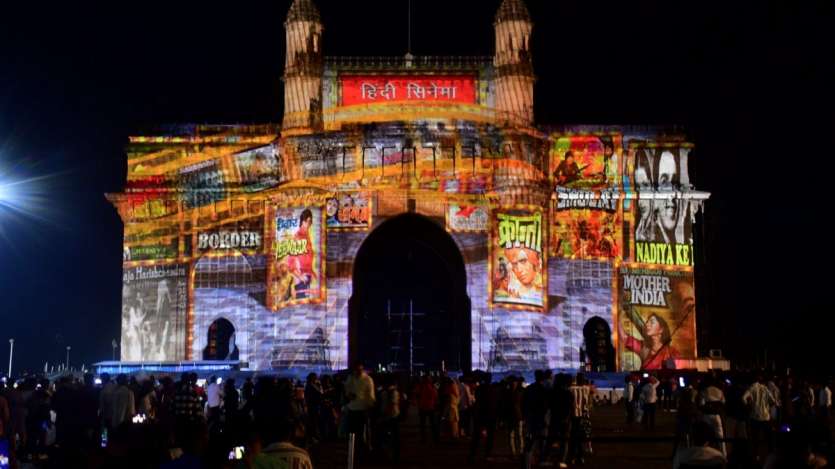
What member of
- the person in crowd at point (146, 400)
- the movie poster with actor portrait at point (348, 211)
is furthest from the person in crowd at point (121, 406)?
the movie poster with actor portrait at point (348, 211)

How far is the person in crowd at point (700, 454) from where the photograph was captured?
12.6m

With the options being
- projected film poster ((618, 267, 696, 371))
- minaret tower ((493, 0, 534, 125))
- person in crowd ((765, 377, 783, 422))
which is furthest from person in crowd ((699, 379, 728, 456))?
minaret tower ((493, 0, 534, 125))

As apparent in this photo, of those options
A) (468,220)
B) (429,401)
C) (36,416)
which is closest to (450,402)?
(429,401)

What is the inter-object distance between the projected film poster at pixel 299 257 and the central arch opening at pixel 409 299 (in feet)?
14.7

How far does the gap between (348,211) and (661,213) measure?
1483cm

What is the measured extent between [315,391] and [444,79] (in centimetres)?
3311

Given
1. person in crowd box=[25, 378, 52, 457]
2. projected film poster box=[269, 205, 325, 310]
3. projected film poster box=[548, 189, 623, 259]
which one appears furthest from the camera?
projected film poster box=[548, 189, 623, 259]

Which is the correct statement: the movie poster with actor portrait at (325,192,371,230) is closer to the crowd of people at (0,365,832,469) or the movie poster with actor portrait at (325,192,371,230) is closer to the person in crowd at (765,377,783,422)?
the crowd of people at (0,365,832,469)

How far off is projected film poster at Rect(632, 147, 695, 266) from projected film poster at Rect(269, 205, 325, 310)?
49.0 ft

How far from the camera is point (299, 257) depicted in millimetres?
59375

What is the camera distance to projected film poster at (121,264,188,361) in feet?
203

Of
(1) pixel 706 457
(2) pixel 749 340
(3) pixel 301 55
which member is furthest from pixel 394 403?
(2) pixel 749 340

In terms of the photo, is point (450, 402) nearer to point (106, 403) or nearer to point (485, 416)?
point (485, 416)

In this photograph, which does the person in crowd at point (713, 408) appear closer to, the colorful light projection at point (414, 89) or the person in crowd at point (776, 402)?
the person in crowd at point (776, 402)
